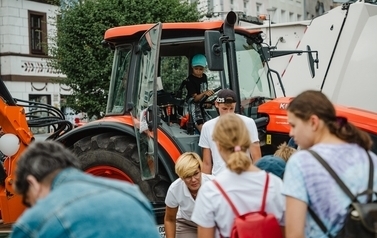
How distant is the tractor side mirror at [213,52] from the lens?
18.8 ft

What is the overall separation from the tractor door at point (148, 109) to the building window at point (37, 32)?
20.0 meters

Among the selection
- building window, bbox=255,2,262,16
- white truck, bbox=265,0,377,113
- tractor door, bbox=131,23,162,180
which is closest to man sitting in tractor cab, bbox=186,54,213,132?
tractor door, bbox=131,23,162,180

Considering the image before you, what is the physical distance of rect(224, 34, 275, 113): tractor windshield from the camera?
6488mm

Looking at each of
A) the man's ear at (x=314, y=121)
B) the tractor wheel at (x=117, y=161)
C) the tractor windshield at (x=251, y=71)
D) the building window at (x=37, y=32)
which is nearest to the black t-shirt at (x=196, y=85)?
the tractor windshield at (x=251, y=71)

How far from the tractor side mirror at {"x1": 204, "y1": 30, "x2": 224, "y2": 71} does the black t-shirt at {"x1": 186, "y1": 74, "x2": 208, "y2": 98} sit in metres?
0.79

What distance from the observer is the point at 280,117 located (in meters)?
6.46

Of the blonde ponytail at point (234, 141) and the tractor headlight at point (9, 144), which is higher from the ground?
the blonde ponytail at point (234, 141)

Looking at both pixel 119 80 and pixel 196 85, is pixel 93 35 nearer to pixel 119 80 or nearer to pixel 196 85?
pixel 119 80

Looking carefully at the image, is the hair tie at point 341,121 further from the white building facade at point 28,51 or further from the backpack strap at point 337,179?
the white building facade at point 28,51

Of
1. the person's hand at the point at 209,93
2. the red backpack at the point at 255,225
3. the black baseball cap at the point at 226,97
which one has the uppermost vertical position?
the person's hand at the point at 209,93

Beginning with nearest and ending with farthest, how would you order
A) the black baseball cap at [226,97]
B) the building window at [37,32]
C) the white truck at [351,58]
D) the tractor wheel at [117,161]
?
the black baseball cap at [226,97] < the tractor wheel at [117,161] < the white truck at [351,58] < the building window at [37,32]

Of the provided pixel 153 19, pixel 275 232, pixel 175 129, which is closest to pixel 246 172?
pixel 275 232

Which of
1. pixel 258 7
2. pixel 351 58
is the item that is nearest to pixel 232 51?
pixel 351 58

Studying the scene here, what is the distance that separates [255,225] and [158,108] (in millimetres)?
3353
